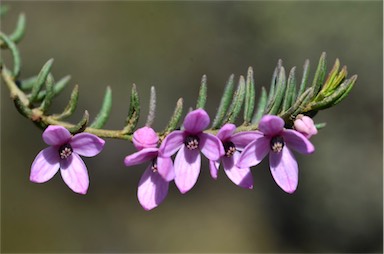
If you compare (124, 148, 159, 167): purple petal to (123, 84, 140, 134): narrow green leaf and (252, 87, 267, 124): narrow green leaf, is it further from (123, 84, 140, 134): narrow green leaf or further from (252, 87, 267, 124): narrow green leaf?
(252, 87, 267, 124): narrow green leaf

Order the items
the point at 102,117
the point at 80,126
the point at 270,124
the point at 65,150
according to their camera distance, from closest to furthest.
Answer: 1. the point at 270,124
2. the point at 80,126
3. the point at 65,150
4. the point at 102,117

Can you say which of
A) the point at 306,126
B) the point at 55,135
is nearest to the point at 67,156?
the point at 55,135

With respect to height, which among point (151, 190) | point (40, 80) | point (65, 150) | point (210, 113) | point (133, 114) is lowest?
point (151, 190)

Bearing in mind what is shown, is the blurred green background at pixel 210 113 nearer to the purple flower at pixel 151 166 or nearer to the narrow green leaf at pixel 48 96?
the narrow green leaf at pixel 48 96

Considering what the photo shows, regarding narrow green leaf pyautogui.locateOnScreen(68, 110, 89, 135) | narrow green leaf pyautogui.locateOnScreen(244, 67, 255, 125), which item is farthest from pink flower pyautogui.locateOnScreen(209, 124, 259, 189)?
narrow green leaf pyautogui.locateOnScreen(68, 110, 89, 135)

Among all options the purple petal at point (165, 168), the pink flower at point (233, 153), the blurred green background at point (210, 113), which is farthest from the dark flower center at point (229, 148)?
the blurred green background at point (210, 113)

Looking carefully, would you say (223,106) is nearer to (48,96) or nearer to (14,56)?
(48,96)
